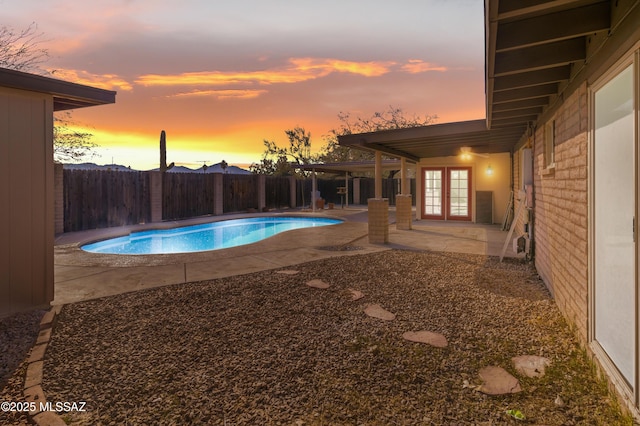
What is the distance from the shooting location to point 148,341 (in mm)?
3248

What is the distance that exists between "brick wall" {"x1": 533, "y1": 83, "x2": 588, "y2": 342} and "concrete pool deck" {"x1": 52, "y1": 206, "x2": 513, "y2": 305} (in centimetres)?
282

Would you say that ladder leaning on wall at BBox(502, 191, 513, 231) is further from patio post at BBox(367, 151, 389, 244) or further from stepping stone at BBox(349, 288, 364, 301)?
stepping stone at BBox(349, 288, 364, 301)

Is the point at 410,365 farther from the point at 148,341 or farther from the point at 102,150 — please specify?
the point at 102,150

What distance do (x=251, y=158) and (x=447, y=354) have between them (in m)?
34.7

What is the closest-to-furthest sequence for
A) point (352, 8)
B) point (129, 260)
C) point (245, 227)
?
point (129, 260) → point (352, 8) → point (245, 227)

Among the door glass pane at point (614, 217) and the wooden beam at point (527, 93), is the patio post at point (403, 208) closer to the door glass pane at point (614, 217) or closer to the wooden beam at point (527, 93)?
the wooden beam at point (527, 93)

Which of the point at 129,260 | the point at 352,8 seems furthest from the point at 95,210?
the point at 352,8

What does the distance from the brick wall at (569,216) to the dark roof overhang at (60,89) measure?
5.38m

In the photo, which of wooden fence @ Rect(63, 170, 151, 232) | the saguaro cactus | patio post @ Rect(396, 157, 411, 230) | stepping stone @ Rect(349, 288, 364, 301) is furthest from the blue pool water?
the saguaro cactus

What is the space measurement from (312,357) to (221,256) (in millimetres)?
4741

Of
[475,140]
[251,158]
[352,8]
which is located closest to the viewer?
[352,8]

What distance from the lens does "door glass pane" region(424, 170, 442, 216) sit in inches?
553

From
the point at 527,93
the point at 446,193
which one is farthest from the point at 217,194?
the point at 527,93

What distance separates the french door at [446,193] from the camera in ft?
44.6
